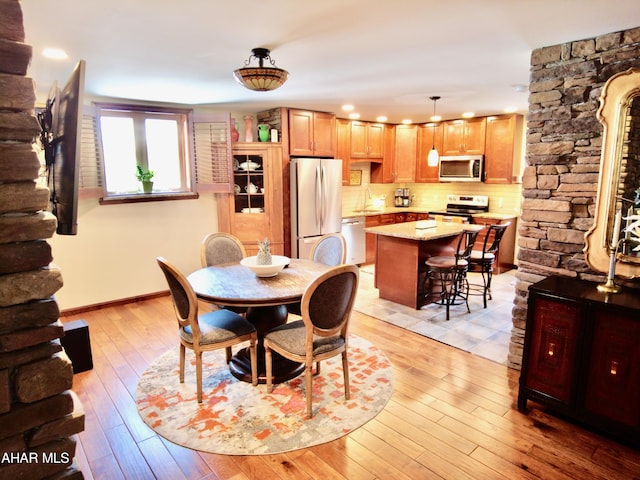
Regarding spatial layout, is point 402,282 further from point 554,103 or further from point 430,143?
point 430,143

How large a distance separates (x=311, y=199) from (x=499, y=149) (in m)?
2.95

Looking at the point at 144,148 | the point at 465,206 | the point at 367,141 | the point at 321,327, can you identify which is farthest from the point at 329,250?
the point at 465,206

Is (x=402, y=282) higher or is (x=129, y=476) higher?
(x=402, y=282)

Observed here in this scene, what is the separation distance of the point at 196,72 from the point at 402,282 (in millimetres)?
3053

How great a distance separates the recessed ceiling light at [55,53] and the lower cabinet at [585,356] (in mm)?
3527

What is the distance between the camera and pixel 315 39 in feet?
8.27

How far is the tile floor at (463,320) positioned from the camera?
3617mm

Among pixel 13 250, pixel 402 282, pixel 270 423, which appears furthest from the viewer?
pixel 402 282

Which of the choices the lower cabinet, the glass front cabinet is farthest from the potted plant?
the lower cabinet

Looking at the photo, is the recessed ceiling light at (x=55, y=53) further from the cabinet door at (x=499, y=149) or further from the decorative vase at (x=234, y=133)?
the cabinet door at (x=499, y=149)

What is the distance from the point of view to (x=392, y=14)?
2.14m

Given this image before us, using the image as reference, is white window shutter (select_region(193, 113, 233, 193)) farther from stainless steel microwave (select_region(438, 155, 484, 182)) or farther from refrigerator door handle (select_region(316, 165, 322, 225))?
stainless steel microwave (select_region(438, 155, 484, 182))

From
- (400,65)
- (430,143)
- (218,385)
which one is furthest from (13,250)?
(430,143)

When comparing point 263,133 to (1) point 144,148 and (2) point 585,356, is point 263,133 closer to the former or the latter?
(1) point 144,148
